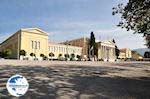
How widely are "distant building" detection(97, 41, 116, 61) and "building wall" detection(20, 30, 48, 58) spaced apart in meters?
31.5

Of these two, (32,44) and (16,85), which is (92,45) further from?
(16,85)

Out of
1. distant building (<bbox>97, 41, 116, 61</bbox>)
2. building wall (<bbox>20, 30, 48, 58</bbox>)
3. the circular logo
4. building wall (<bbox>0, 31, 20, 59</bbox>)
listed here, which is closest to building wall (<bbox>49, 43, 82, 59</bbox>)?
building wall (<bbox>20, 30, 48, 58</bbox>)

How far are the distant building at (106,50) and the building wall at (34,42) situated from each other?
31.5 metres

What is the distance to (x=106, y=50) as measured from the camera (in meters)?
145

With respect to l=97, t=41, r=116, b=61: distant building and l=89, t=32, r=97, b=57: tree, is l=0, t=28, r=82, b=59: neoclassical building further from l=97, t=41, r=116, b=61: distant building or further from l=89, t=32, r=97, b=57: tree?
l=97, t=41, r=116, b=61: distant building

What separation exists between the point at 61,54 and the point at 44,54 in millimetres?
11213

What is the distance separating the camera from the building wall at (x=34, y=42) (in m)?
111

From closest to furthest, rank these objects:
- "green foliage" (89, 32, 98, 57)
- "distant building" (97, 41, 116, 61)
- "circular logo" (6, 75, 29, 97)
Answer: "circular logo" (6, 75, 29, 97)
"green foliage" (89, 32, 98, 57)
"distant building" (97, 41, 116, 61)

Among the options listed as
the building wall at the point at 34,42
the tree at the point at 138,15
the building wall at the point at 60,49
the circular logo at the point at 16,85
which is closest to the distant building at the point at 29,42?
the building wall at the point at 34,42

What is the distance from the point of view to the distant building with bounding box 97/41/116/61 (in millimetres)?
139375

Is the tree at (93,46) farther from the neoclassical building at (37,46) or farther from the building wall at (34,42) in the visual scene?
the building wall at (34,42)

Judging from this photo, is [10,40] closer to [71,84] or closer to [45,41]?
[45,41]

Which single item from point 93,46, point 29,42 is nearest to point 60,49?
point 93,46

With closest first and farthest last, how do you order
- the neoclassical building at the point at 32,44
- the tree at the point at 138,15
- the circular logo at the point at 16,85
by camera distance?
1. the circular logo at the point at 16,85
2. the tree at the point at 138,15
3. the neoclassical building at the point at 32,44
